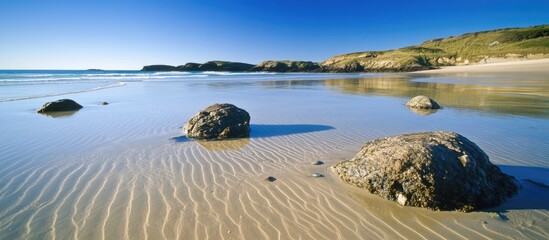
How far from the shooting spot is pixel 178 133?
8.82 meters

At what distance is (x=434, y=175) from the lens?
414 centimetres

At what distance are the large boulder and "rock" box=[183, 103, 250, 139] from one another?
4.37m

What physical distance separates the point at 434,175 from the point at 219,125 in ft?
18.8

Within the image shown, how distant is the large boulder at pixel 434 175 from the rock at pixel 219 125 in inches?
172

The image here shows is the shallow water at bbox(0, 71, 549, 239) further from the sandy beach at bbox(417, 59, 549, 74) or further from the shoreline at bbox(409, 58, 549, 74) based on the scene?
the shoreline at bbox(409, 58, 549, 74)

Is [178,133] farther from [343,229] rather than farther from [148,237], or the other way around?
[343,229]

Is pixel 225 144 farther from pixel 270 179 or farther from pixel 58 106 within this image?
pixel 58 106

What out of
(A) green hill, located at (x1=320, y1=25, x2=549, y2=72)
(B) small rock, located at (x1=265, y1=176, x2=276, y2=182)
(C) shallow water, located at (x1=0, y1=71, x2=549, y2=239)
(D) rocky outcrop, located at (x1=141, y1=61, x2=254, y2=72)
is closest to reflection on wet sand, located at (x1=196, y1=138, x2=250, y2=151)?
(C) shallow water, located at (x1=0, y1=71, x2=549, y2=239)

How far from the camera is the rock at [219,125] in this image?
8211mm

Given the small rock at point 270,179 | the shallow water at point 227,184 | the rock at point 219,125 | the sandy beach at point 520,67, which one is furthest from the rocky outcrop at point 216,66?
the small rock at point 270,179

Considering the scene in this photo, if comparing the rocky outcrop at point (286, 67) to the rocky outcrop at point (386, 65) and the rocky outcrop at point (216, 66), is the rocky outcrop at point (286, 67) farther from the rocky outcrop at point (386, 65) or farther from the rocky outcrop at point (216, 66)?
the rocky outcrop at point (216, 66)

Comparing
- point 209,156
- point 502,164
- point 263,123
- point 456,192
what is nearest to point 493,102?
point 502,164

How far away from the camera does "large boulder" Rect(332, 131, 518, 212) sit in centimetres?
410

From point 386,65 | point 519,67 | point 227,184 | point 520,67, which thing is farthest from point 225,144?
point 386,65
